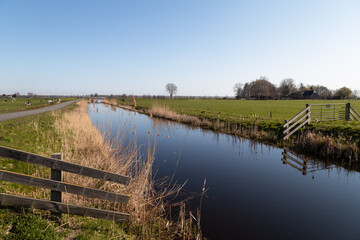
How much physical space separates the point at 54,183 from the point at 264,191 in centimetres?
733

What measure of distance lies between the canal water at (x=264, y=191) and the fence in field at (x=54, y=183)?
7.23 feet

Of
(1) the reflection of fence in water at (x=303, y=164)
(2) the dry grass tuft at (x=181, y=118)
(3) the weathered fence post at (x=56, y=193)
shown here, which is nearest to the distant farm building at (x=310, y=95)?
(2) the dry grass tuft at (x=181, y=118)

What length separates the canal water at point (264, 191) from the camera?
5848mm

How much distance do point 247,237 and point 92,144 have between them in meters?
7.77

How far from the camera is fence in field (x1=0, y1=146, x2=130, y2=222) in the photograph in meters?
3.47

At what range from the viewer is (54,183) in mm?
3711

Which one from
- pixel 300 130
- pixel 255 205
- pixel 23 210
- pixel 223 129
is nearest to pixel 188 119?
pixel 223 129

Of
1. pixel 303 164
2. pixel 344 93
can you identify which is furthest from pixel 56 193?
pixel 344 93

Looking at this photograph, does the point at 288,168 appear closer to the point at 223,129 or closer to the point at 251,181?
the point at 251,181

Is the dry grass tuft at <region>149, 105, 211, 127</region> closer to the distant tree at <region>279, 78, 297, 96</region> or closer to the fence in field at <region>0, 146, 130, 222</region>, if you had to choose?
the fence in field at <region>0, 146, 130, 222</region>

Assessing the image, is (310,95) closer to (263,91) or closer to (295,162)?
(263,91)

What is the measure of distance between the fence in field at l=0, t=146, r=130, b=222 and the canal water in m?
2.20

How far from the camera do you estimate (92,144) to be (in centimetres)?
1005

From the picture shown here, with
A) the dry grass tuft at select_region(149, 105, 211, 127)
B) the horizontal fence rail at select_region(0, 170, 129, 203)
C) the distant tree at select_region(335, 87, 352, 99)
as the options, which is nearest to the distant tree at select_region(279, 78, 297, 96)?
the distant tree at select_region(335, 87, 352, 99)
